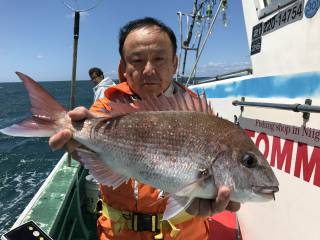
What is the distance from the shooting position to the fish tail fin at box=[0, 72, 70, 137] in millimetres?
1712

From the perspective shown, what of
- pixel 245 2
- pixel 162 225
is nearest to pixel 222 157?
pixel 162 225

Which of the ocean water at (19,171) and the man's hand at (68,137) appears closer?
the man's hand at (68,137)

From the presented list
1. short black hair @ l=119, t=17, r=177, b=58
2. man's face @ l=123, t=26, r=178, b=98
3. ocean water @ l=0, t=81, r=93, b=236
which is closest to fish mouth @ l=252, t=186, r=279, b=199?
man's face @ l=123, t=26, r=178, b=98

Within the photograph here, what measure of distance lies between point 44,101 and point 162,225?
989mm

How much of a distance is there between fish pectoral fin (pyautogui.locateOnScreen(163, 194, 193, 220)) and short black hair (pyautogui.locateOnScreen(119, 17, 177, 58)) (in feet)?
3.48

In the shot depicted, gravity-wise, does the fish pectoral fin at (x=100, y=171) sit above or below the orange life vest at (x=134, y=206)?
above

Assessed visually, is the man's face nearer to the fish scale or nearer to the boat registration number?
the fish scale

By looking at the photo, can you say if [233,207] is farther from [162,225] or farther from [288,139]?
[288,139]

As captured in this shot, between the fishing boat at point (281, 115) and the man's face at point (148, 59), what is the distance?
34.9 inches

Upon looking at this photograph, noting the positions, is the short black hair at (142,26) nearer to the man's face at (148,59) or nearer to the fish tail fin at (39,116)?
the man's face at (148,59)

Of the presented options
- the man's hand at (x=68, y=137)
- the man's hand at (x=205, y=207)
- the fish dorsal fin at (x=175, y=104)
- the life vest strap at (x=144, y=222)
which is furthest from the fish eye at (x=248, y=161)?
the man's hand at (x=68, y=137)

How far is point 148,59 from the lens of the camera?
2061mm

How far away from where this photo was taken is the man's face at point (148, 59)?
2.06 meters

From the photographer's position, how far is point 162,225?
208cm
